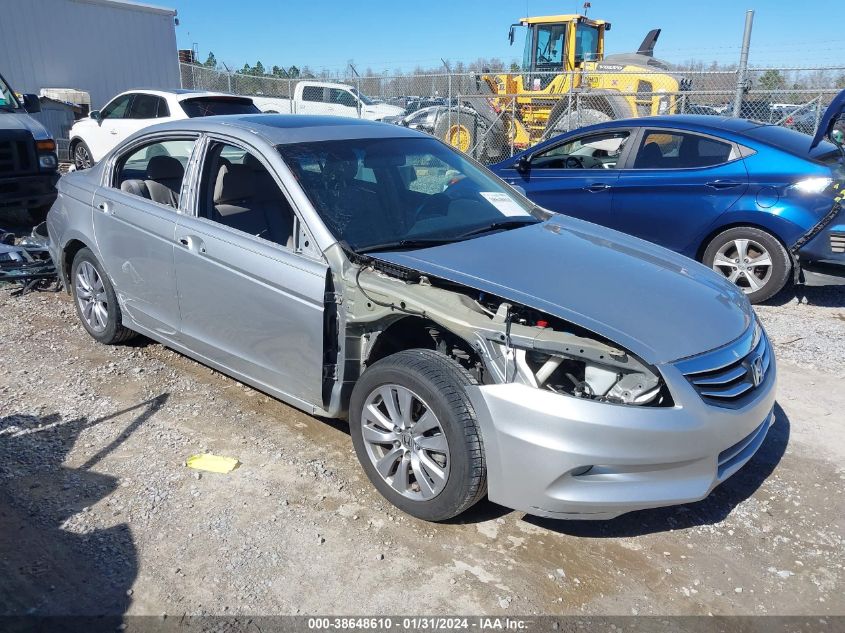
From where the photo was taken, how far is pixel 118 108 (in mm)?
12703

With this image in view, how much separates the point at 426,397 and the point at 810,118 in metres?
13.0

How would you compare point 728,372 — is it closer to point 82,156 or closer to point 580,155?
point 580,155

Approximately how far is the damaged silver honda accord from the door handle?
2.79 metres

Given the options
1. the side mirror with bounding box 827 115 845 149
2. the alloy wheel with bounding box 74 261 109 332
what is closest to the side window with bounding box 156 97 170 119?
the alloy wheel with bounding box 74 261 109 332

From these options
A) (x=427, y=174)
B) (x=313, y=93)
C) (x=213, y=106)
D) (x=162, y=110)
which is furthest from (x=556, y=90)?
(x=427, y=174)

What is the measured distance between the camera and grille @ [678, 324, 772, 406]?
2877mm

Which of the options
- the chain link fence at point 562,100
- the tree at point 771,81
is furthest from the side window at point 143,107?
the tree at point 771,81

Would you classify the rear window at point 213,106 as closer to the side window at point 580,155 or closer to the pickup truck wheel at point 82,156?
the pickup truck wheel at point 82,156

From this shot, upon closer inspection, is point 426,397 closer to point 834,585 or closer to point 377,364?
point 377,364

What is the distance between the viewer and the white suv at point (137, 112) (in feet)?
37.8

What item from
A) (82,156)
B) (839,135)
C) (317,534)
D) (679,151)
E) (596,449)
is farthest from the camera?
(82,156)

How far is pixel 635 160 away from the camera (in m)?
6.97

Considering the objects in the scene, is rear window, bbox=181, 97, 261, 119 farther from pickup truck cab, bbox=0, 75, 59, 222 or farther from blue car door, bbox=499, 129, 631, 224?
blue car door, bbox=499, 129, 631, 224

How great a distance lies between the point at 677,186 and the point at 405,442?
15.2 feet
